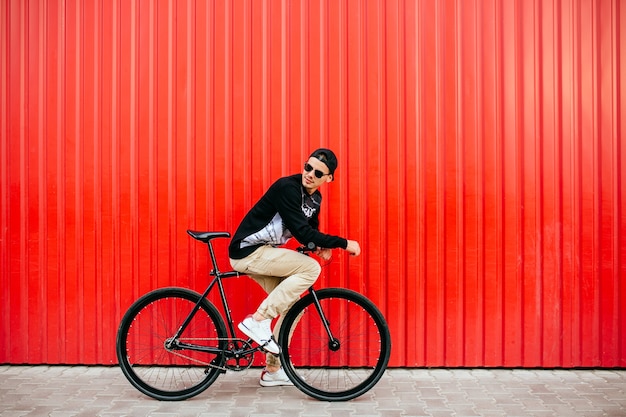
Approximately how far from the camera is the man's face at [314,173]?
4.35m

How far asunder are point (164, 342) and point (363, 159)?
221 cm

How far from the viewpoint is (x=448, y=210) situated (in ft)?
16.8

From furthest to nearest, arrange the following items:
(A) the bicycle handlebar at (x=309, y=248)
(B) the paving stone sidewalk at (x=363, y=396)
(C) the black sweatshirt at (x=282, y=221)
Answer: (A) the bicycle handlebar at (x=309, y=248) < (C) the black sweatshirt at (x=282, y=221) < (B) the paving stone sidewalk at (x=363, y=396)

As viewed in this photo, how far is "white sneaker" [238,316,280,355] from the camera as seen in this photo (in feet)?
14.5

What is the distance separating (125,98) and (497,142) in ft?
10.6

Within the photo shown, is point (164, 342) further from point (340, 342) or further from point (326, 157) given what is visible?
point (326, 157)

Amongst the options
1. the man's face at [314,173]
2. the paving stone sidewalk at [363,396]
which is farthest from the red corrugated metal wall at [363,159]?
the man's face at [314,173]

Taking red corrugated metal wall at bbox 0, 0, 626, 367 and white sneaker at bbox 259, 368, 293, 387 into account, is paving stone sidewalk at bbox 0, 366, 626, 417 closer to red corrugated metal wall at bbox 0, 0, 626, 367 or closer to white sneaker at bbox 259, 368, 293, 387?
white sneaker at bbox 259, 368, 293, 387

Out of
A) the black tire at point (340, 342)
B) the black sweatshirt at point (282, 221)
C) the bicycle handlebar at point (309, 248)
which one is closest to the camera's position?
the black sweatshirt at point (282, 221)

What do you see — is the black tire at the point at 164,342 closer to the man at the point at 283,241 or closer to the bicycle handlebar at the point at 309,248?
the man at the point at 283,241

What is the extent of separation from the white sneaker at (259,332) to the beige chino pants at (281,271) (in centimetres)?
8

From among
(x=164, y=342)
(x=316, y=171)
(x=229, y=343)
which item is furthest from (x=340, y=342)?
(x=316, y=171)

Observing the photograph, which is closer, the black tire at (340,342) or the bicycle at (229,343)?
the bicycle at (229,343)

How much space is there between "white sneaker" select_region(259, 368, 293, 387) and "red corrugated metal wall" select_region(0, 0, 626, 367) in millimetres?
653
